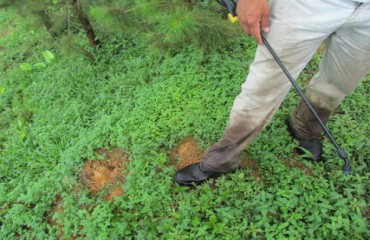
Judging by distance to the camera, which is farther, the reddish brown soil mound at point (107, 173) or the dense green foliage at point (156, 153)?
the reddish brown soil mound at point (107, 173)

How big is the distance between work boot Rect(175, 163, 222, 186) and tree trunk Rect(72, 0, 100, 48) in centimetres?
237

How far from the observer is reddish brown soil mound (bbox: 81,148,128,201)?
8.51 ft

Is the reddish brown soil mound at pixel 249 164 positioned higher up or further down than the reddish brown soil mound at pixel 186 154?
further down

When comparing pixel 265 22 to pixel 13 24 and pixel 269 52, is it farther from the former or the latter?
pixel 13 24

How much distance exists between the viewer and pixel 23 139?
3367 mm

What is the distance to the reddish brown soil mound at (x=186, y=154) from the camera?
2.61 meters

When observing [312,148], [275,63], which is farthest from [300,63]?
[312,148]

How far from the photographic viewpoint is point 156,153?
8.70 feet

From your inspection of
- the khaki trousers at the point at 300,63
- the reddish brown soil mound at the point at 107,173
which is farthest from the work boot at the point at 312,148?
the reddish brown soil mound at the point at 107,173

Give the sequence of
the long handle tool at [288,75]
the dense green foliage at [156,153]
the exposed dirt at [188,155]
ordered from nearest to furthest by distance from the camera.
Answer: the long handle tool at [288,75] → the dense green foliage at [156,153] → the exposed dirt at [188,155]

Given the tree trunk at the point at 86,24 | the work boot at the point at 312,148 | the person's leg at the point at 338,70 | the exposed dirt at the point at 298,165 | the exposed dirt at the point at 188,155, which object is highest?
the tree trunk at the point at 86,24

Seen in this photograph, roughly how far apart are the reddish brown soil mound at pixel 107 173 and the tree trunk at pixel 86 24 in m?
1.79

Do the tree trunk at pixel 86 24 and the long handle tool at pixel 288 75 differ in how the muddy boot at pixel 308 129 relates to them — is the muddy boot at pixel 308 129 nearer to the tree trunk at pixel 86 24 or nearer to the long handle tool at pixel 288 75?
the long handle tool at pixel 288 75

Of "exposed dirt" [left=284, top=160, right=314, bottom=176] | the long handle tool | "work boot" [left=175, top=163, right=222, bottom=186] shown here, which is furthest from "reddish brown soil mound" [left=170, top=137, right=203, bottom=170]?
the long handle tool
